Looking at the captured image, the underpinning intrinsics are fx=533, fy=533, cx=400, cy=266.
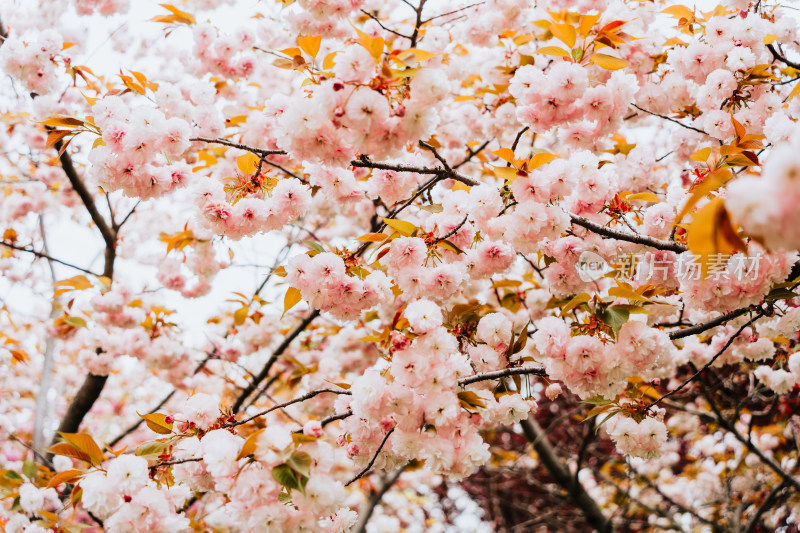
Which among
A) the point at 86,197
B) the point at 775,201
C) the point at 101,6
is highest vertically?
the point at 101,6

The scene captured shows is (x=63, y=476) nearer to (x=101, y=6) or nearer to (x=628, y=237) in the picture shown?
(x=628, y=237)

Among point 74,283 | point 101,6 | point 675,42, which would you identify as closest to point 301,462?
point 74,283

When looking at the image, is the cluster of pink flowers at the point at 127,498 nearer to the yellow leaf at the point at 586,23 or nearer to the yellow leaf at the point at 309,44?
the yellow leaf at the point at 309,44

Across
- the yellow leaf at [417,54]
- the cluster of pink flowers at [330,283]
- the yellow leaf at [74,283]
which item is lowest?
the cluster of pink flowers at [330,283]

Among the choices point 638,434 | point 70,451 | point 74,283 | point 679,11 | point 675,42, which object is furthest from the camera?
point 74,283

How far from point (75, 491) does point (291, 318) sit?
8.82 feet

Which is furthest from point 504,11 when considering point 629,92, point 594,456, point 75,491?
point 594,456

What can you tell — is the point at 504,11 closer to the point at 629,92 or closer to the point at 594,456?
the point at 629,92

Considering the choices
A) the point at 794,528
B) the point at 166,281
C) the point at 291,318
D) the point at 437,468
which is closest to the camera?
the point at 437,468

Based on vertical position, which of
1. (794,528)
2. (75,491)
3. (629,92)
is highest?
(629,92)

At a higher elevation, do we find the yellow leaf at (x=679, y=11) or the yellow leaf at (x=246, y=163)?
the yellow leaf at (x=679, y=11)

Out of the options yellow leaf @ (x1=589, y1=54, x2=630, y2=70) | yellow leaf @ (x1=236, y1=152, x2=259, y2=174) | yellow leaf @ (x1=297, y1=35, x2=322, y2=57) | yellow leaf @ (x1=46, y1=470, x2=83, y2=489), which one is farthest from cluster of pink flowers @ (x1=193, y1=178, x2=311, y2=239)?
yellow leaf @ (x1=589, y1=54, x2=630, y2=70)

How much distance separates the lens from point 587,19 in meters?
1.82

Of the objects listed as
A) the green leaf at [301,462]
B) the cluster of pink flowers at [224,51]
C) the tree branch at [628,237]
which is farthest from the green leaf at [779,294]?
the cluster of pink flowers at [224,51]
